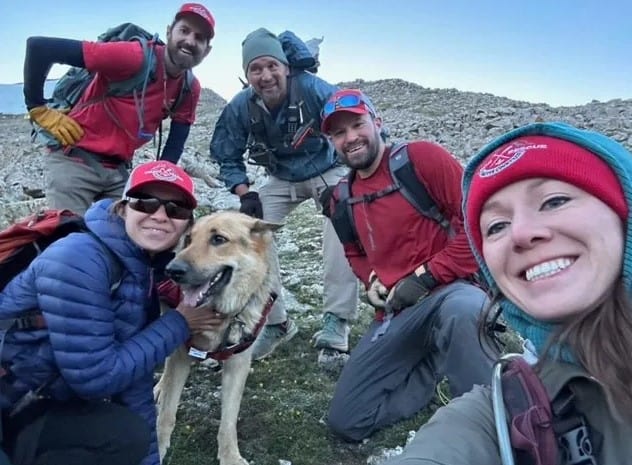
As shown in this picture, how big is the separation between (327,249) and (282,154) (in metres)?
1.28

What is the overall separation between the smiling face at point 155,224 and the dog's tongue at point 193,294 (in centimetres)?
61

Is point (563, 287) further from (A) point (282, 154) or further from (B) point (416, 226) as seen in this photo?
(A) point (282, 154)

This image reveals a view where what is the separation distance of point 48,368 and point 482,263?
252 centimetres

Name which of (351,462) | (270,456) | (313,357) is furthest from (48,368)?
(313,357)

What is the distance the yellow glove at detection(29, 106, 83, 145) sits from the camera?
5.24 m

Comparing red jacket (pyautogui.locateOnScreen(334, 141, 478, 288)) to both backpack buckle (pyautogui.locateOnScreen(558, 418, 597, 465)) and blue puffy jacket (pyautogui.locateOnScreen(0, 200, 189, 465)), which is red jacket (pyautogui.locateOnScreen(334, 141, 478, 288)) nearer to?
blue puffy jacket (pyautogui.locateOnScreen(0, 200, 189, 465))

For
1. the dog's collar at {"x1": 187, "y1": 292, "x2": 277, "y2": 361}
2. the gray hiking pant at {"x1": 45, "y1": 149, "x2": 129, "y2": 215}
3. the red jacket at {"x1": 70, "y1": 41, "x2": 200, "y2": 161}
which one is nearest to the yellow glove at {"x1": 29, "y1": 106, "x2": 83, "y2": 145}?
the red jacket at {"x1": 70, "y1": 41, "x2": 200, "y2": 161}

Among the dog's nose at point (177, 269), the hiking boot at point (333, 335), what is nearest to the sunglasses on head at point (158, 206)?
the dog's nose at point (177, 269)

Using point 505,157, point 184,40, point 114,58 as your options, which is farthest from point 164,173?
point 505,157

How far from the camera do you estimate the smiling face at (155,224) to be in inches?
143

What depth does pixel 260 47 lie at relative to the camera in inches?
243

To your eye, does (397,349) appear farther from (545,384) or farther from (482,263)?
(545,384)

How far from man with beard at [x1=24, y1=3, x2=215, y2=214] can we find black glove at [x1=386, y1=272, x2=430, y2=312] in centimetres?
304

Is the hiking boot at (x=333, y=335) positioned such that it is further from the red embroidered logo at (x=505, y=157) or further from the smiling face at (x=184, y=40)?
the red embroidered logo at (x=505, y=157)
